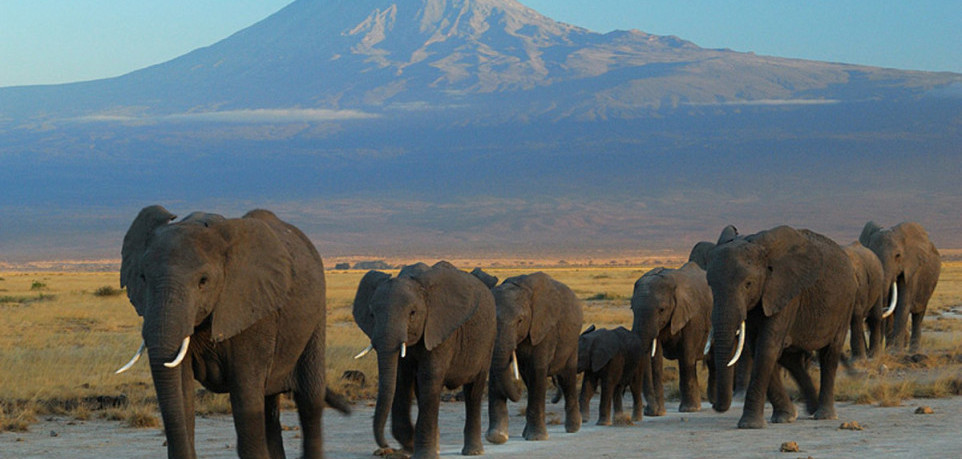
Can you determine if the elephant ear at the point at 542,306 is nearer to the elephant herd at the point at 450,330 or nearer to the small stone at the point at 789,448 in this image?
the elephant herd at the point at 450,330

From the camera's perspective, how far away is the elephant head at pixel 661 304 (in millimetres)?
17875

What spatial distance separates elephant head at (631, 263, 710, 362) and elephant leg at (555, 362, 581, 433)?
139cm

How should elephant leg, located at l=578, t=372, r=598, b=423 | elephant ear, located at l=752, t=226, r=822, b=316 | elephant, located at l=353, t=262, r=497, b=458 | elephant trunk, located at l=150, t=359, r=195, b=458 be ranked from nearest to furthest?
elephant trunk, located at l=150, t=359, r=195, b=458
elephant, located at l=353, t=262, r=497, b=458
elephant ear, located at l=752, t=226, r=822, b=316
elephant leg, located at l=578, t=372, r=598, b=423

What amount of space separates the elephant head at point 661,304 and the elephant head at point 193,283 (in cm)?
743

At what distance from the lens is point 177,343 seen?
10078 mm

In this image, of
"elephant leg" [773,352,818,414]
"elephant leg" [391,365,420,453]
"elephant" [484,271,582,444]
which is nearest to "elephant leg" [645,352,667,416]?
"elephant leg" [773,352,818,414]

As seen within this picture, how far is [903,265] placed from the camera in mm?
27719

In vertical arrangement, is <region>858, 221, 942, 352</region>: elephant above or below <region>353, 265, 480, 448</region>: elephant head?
below

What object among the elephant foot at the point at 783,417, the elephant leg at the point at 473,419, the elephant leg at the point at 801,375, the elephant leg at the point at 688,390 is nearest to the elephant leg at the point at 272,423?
the elephant leg at the point at 473,419

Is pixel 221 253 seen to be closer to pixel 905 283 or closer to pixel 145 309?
pixel 145 309

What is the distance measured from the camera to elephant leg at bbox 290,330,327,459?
1215 centimetres

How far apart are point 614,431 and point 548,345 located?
129 centimetres

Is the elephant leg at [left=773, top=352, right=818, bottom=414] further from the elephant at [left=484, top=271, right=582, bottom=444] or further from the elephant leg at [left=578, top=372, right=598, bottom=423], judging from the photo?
the elephant at [left=484, top=271, right=582, bottom=444]

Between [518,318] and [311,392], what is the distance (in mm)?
3945
